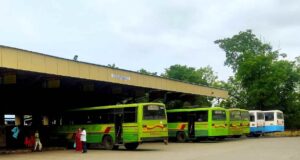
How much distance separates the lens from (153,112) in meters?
25.1

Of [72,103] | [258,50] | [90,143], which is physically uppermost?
[258,50]

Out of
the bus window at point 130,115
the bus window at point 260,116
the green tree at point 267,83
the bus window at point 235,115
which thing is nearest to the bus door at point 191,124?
the bus window at point 235,115

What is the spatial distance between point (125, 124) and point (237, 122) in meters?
12.2

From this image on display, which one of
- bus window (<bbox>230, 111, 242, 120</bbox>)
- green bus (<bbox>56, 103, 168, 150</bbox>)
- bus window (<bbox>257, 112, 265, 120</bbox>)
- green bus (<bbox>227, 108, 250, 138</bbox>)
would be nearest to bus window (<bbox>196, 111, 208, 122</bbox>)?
green bus (<bbox>227, 108, 250, 138</bbox>)

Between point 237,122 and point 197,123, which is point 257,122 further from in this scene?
point 197,123

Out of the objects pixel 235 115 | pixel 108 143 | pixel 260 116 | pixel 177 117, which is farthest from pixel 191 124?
pixel 260 116

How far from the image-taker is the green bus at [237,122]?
34031 mm

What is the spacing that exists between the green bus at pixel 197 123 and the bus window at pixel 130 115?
7.91 metres

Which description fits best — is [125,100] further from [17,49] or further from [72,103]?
[17,49]

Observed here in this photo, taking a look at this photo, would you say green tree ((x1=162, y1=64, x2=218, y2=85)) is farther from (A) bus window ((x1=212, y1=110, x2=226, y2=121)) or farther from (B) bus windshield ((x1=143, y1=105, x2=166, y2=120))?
(B) bus windshield ((x1=143, y1=105, x2=166, y2=120))

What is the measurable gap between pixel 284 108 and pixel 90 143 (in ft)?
89.0

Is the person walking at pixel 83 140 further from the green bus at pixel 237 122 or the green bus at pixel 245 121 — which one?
the green bus at pixel 245 121

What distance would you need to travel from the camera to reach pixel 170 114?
34250 millimetres

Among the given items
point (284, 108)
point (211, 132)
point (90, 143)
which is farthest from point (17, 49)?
point (284, 108)
